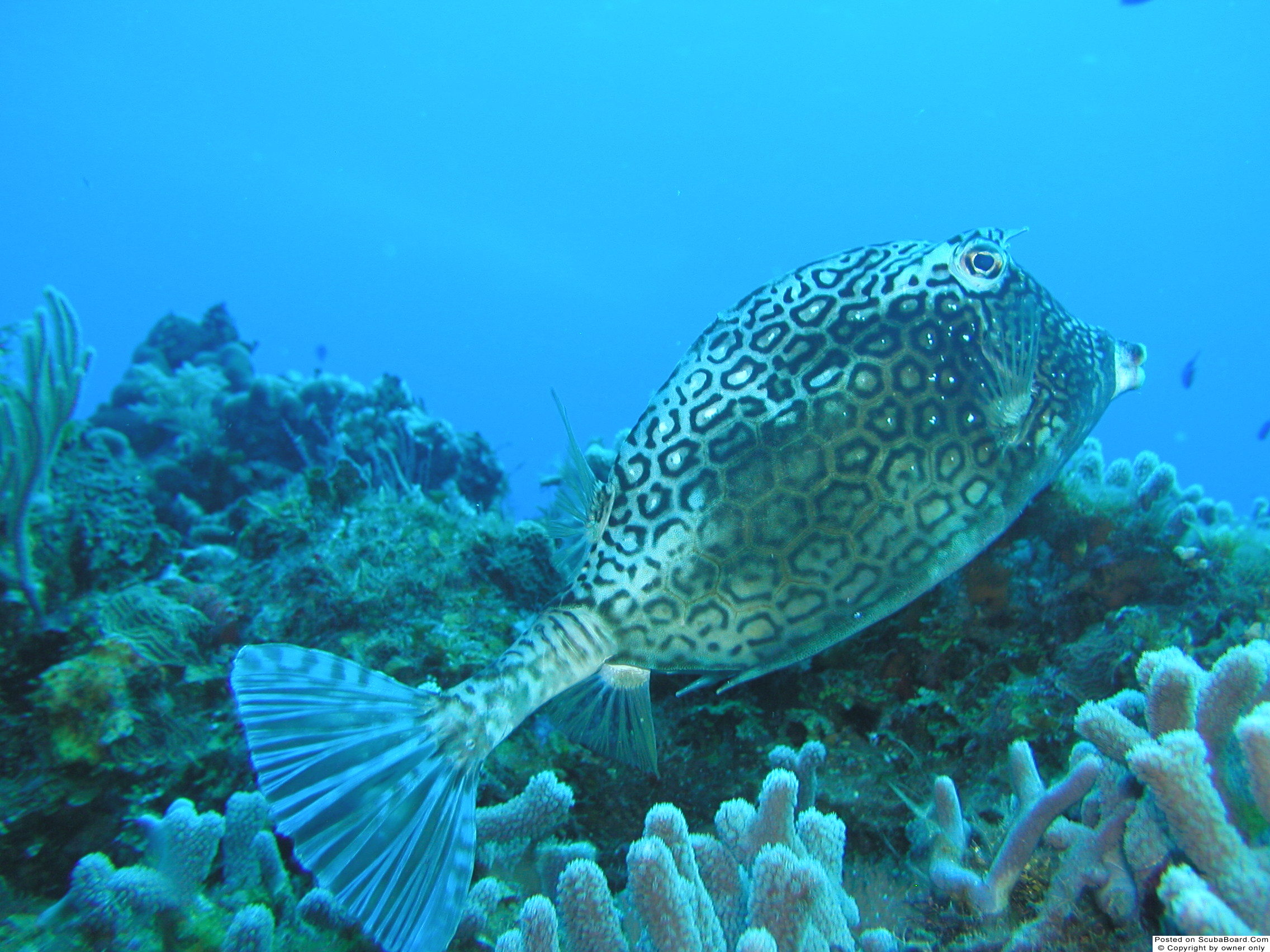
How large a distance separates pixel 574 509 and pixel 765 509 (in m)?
0.82

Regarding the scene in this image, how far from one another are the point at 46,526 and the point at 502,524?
8.55ft

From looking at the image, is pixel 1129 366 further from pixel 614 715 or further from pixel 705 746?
pixel 614 715

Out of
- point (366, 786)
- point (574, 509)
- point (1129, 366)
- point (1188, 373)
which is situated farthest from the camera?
point (1188, 373)

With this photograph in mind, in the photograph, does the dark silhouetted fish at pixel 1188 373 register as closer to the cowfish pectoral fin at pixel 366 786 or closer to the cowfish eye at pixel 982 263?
the cowfish eye at pixel 982 263

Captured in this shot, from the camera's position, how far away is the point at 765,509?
2.71 metres

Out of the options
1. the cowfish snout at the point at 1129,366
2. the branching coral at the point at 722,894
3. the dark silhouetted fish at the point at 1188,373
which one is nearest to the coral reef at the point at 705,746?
the branching coral at the point at 722,894

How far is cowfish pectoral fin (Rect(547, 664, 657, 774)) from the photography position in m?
2.75

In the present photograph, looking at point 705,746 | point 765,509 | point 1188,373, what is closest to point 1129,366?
point 765,509

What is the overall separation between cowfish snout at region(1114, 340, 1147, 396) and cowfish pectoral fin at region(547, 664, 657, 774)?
8.87 ft

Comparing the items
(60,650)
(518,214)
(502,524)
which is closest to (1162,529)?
(502,524)

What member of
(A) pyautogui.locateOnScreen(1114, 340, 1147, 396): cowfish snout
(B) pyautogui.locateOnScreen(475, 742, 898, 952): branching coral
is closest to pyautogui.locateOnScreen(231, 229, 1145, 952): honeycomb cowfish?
(B) pyautogui.locateOnScreen(475, 742, 898, 952): branching coral

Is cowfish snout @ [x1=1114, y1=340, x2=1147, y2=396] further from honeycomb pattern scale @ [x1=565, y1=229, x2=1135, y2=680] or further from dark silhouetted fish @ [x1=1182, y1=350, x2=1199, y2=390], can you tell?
dark silhouetted fish @ [x1=1182, y1=350, x2=1199, y2=390]

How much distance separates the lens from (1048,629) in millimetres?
3518

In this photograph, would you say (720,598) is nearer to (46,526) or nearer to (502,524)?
(502,524)
